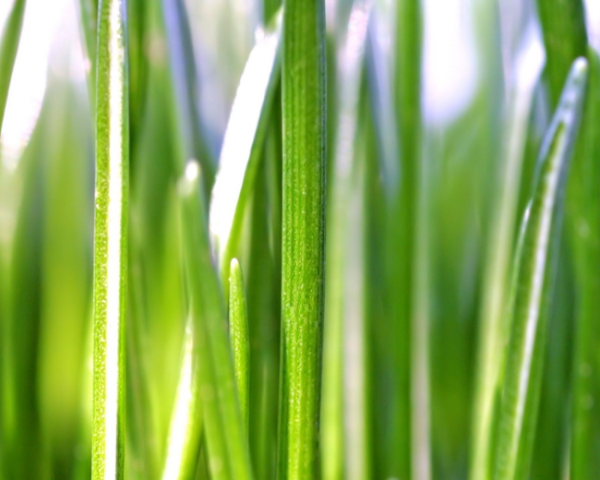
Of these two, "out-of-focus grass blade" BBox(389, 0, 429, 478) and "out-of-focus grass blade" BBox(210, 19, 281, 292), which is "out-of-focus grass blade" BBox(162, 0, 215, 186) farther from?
"out-of-focus grass blade" BBox(389, 0, 429, 478)

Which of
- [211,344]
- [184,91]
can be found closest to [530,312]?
[211,344]

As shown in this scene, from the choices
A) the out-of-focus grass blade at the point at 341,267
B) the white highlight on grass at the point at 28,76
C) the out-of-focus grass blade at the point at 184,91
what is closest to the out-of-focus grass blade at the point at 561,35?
the out-of-focus grass blade at the point at 341,267

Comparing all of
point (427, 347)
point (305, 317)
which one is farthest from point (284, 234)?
point (427, 347)

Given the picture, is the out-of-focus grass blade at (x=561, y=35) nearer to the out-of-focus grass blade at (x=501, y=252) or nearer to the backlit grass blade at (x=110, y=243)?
the out-of-focus grass blade at (x=501, y=252)

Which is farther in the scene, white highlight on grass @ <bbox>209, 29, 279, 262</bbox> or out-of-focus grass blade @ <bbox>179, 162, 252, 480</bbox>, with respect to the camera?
white highlight on grass @ <bbox>209, 29, 279, 262</bbox>

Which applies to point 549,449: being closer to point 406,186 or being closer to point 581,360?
point 581,360

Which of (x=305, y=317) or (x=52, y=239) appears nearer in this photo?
(x=305, y=317)

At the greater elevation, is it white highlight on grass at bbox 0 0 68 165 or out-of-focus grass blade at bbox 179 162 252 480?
white highlight on grass at bbox 0 0 68 165

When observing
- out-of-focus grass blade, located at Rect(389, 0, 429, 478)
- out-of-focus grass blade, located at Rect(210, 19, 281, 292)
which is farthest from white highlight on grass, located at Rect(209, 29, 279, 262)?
out-of-focus grass blade, located at Rect(389, 0, 429, 478)
